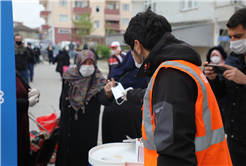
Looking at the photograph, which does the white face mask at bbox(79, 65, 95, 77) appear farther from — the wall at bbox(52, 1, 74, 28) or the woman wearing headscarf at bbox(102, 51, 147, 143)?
the wall at bbox(52, 1, 74, 28)

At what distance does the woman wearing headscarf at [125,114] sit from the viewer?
309 cm

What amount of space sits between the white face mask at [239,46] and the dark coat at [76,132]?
164cm

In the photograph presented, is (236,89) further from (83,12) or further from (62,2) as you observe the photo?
(62,2)

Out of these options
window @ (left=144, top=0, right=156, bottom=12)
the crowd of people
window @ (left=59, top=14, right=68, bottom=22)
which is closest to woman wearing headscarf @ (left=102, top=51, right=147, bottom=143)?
the crowd of people

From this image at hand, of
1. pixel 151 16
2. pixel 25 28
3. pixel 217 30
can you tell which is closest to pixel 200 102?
pixel 151 16

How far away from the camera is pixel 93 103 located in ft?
10.5

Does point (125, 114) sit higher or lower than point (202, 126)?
lower

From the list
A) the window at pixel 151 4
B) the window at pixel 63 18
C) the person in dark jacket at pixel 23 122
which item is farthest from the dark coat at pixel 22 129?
the window at pixel 63 18

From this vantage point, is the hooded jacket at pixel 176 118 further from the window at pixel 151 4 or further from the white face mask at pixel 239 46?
the window at pixel 151 4

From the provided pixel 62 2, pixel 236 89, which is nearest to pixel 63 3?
pixel 62 2

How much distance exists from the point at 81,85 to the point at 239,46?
2.02 m

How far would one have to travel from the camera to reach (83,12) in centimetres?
3925

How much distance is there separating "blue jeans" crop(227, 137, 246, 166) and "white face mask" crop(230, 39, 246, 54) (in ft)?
2.94

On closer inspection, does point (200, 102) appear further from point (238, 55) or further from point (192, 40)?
point (192, 40)
